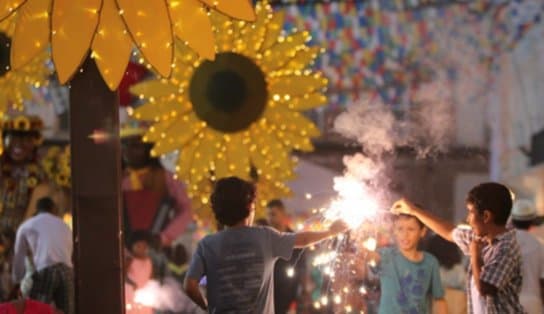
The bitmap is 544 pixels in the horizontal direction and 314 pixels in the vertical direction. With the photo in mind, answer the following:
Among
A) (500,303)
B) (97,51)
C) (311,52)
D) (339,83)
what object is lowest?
(500,303)

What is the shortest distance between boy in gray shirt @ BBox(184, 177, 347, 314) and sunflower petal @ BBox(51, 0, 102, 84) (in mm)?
925

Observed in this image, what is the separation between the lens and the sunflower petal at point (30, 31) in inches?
206

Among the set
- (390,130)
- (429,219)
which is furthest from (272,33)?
(429,219)

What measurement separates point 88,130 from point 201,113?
112 inches

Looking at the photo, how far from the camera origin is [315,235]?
18.3 ft

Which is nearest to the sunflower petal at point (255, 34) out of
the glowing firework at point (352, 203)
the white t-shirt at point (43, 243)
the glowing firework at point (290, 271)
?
the glowing firework at point (290, 271)

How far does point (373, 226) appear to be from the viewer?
22.6ft

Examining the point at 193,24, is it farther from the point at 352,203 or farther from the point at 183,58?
the point at 183,58

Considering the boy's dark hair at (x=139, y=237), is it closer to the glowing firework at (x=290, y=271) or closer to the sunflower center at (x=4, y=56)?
the sunflower center at (x=4, y=56)

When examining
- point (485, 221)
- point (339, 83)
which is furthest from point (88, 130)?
point (339, 83)

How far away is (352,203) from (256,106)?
1784 mm

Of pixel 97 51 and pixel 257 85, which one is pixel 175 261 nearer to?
pixel 257 85

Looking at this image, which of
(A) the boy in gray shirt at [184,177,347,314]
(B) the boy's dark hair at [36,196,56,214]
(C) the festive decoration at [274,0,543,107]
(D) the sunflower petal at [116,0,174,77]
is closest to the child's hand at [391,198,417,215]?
(A) the boy in gray shirt at [184,177,347,314]

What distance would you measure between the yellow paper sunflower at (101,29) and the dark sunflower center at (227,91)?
9.19ft
